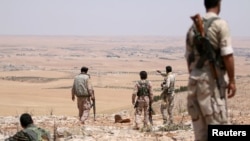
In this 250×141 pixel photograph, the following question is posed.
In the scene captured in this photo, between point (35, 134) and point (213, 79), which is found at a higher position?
point (213, 79)

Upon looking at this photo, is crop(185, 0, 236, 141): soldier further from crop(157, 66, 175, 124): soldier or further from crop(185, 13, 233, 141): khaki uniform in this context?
crop(157, 66, 175, 124): soldier

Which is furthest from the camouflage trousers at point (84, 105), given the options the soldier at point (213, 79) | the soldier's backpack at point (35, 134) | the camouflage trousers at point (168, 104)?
the soldier at point (213, 79)

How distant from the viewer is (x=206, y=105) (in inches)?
174

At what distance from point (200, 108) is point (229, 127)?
364mm

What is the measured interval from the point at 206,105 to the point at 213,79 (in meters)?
0.26

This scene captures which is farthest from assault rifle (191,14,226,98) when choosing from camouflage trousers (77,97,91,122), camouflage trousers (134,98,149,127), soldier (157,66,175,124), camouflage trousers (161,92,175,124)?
camouflage trousers (77,97,91,122)

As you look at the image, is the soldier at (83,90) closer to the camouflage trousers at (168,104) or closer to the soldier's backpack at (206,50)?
the camouflage trousers at (168,104)

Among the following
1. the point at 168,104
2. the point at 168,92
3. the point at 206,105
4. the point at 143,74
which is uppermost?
the point at 143,74

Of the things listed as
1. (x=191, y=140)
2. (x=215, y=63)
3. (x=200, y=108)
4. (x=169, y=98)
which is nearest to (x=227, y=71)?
(x=215, y=63)

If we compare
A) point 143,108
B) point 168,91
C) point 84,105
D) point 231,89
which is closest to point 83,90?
point 84,105

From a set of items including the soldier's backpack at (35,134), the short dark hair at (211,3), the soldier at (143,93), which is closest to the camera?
the short dark hair at (211,3)

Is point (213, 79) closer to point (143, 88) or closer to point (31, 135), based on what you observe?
point (31, 135)

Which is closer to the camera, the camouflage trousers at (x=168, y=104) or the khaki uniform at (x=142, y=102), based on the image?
the khaki uniform at (x=142, y=102)

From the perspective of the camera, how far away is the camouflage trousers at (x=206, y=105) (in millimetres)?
4406
